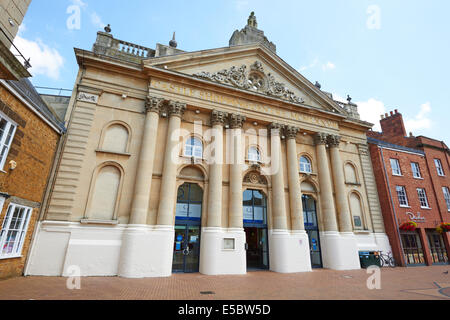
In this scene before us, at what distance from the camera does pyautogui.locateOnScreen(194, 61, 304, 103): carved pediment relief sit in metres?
16.7

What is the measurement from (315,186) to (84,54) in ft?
58.2

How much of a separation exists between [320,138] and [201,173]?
10243mm

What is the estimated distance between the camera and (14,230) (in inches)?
378

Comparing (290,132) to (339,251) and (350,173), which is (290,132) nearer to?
(350,173)

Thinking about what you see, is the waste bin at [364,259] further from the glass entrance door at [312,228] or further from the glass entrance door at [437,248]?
the glass entrance door at [437,248]

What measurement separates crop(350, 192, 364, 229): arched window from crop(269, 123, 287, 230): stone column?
692 cm

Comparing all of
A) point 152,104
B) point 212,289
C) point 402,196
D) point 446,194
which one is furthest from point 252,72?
point 446,194

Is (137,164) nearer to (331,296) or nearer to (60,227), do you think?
(60,227)

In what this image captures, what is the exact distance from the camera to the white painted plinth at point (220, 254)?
12570 mm

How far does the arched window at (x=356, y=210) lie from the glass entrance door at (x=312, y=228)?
346 cm

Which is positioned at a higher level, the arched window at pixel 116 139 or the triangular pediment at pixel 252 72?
the triangular pediment at pixel 252 72

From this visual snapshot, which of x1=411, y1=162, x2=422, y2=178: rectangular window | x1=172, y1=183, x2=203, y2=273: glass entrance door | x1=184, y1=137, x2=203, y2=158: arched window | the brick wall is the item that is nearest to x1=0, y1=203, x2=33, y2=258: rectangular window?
the brick wall

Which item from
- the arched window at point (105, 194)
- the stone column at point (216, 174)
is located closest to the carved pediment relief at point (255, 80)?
the stone column at point (216, 174)
